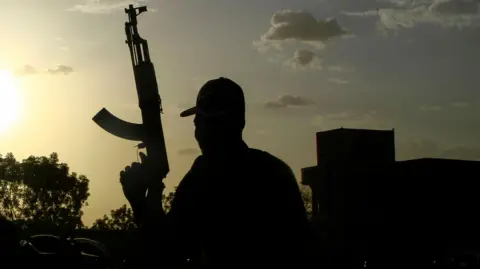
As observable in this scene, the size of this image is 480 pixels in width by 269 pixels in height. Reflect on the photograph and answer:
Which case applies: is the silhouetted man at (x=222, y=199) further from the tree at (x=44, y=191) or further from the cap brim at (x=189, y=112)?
the tree at (x=44, y=191)

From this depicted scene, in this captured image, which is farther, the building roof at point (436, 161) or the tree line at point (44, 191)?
the tree line at point (44, 191)

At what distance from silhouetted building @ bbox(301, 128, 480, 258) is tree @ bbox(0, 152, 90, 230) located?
37.8 m

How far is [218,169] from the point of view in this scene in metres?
2.94

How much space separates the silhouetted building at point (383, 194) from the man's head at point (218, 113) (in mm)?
67297

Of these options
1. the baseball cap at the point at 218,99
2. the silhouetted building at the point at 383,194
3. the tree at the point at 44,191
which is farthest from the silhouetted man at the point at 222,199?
the tree at the point at 44,191

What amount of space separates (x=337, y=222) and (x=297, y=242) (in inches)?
2942

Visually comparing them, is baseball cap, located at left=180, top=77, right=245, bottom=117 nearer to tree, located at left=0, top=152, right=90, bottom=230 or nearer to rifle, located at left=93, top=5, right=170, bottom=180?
rifle, located at left=93, top=5, right=170, bottom=180

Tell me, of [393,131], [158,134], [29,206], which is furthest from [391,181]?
[158,134]

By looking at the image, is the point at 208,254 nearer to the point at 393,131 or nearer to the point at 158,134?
the point at 158,134

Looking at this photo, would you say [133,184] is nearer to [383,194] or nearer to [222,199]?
[222,199]

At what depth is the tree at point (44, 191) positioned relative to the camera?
109562 mm

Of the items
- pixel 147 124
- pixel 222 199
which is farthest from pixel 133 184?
pixel 147 124

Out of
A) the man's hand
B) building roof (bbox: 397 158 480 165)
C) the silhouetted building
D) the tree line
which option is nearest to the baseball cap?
the man's hand

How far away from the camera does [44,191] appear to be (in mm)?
110688
